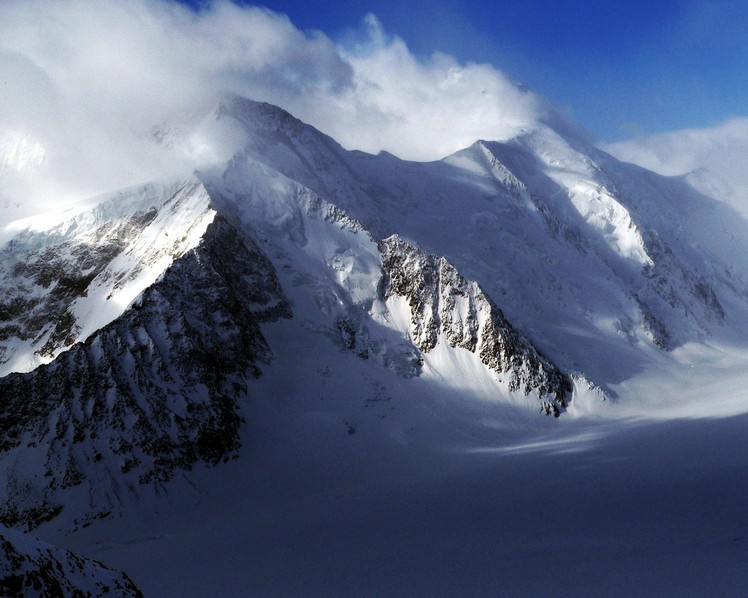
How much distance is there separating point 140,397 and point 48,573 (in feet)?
170

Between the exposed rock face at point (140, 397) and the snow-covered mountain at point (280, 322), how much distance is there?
0.23 m

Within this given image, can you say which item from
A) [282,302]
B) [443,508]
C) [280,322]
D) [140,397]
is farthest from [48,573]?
[282,302]

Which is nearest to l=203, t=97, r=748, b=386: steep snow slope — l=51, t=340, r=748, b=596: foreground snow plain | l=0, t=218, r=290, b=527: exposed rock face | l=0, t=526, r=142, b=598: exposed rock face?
l=51, t=340, r=748, b=596: foreground snow plain

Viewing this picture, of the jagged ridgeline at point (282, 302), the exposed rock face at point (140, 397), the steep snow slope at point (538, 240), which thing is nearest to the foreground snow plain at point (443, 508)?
the exposed rock face at point (140, 397)

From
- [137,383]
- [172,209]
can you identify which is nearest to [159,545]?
[137,383]

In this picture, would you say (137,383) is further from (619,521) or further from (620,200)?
(620,200)

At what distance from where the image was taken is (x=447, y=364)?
10262 centimetres

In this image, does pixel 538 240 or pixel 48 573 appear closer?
pixel 48 573

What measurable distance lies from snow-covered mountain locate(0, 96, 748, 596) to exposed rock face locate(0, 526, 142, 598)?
39495 mm

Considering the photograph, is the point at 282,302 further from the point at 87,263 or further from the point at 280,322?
the point at 87,263

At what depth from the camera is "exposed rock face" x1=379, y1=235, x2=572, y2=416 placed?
339 feet

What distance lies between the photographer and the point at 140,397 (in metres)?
72.1

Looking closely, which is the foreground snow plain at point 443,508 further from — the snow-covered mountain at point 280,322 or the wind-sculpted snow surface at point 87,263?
the wind-sculpted snow surface at point 87,263

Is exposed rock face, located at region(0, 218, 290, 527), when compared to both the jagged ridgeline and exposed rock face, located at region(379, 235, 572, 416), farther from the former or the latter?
exposed rock face, located at region(379, 235, 572, 416)
